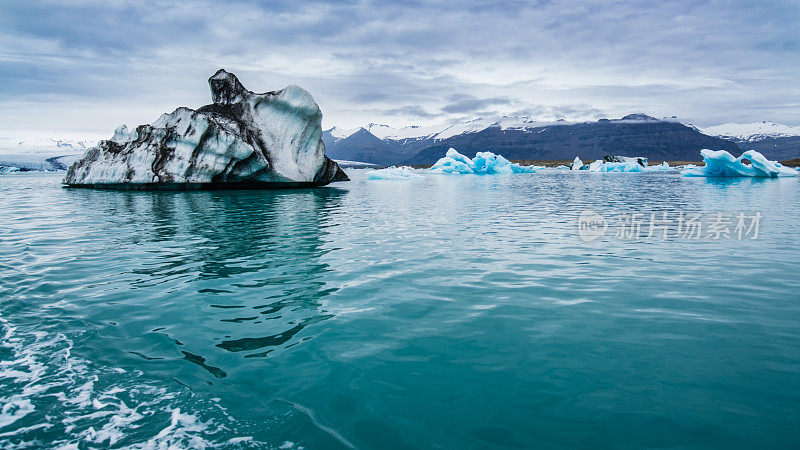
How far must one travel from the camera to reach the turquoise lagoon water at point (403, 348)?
3.08 metres

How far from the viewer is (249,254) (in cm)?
920

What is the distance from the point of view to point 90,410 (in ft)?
10.8

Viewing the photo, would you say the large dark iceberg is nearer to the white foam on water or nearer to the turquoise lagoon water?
the turquoise lagoon water

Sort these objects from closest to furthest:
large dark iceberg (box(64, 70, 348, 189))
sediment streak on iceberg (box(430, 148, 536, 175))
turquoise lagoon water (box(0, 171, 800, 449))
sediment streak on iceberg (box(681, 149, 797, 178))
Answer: turquoise lagoon water (box(0, 171, 800, 449)) → large dark iceberg (box(64, 70, 348, 189)) → sediment streak on iceberg (box(681, 149, 797, 178)) → sediment streak on iceberg (box(430, 148, 536, 175))

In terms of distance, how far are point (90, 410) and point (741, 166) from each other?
58286 mm

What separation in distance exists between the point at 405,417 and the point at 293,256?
6152 mm

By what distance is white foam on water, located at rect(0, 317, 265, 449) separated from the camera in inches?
116

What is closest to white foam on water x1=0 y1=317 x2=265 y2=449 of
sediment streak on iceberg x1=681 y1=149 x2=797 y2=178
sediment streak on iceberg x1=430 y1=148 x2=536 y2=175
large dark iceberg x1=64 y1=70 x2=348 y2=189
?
large dark iceberg x1=64 y1=70 x2=348 y2=189

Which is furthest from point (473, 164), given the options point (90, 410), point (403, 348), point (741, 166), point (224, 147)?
point (90, 410)

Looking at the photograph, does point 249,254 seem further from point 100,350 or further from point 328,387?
point 328,387

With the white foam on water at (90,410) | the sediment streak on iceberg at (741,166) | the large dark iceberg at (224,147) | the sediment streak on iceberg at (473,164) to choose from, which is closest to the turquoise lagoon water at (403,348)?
the white foam on water at (90,410)

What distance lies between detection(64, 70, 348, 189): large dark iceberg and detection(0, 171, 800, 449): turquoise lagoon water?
64.1 ft

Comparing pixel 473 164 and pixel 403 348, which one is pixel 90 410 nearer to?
pixel 403 348

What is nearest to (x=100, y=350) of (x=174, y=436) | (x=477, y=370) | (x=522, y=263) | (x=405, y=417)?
(x=174, y=436)
